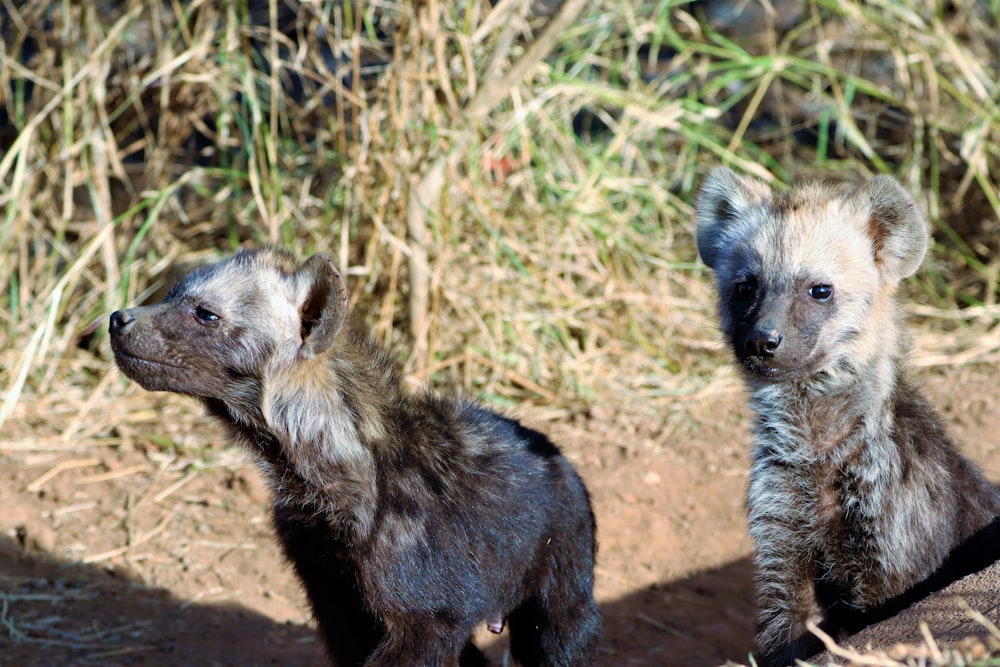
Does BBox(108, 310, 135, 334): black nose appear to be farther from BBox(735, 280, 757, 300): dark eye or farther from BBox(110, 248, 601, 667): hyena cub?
BBox(735, 280, 757, 300): dark eye

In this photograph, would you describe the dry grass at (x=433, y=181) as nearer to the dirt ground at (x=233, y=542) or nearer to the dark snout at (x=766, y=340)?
the dirt ground at (x=233, y=542)

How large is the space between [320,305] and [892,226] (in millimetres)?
1906

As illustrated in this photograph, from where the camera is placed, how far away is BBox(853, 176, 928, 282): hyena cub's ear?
3795mm

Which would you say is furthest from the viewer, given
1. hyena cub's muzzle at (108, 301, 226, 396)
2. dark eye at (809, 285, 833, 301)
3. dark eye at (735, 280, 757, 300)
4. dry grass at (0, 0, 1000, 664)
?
dry grass at (0, 0, 1000, 664)

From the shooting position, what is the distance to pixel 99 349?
21.2ft

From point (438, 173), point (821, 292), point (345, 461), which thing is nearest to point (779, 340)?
point (821, 292)

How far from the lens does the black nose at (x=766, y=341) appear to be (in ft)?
11.7

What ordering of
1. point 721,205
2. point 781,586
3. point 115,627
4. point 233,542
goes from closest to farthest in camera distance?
point 781,586 → point 721,205 → point 115,627 → point 233,542

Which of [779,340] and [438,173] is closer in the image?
[779,340]

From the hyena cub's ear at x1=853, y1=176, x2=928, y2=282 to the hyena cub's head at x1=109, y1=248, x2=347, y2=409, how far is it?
5.83 ft

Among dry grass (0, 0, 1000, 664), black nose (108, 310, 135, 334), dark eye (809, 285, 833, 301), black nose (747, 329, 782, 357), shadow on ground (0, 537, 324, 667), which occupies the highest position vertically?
dark eye (809, 285, 833, 301)

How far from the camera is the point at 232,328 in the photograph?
11.8 ft

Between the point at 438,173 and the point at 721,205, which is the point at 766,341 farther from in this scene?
the point at 438,173

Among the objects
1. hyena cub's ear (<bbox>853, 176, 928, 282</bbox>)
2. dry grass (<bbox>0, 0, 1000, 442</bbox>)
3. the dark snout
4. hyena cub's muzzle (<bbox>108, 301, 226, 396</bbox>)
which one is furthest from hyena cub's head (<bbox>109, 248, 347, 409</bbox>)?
dry grass (<bbox>0, 0, 1000, 442</bbox>)
